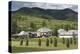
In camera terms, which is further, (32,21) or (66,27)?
(66,27)

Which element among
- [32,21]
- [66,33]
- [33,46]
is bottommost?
[33,46]

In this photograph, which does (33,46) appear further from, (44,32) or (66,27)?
(66,27)

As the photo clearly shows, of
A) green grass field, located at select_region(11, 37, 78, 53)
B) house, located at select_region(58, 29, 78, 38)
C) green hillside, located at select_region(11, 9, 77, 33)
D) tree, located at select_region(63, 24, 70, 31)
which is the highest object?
green hillside, located at select_region(11, 9, 77, 33)

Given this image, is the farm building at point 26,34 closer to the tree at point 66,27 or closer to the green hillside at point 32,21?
the green hillside at point 32,21

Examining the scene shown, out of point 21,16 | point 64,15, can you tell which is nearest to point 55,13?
point 64,15

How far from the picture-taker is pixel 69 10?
1858mm

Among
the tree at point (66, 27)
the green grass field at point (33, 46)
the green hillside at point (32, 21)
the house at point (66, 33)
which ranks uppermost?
the green hillside at point (32, 21)

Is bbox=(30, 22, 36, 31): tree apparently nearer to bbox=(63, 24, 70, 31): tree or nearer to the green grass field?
the green grass field

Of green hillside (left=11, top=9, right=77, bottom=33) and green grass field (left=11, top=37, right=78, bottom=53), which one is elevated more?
green hillside (left=11, top=9, right=77, bottom=33)

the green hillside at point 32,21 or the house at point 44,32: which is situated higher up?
the green hillside at point 32,21

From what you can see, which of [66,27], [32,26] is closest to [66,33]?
[66,27]

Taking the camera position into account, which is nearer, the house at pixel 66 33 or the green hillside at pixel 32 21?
the green hillside at pixel 32 21

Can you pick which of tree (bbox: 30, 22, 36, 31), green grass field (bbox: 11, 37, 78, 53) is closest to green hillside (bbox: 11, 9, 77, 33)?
tree (bbox: 30, 22, 36, 31)

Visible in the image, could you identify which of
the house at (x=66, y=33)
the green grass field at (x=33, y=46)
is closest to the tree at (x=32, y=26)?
the green grass field at (x=33, y=46)
